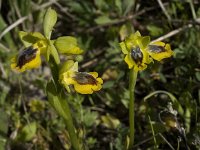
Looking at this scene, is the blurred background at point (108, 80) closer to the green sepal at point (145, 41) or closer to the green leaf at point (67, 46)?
the green sepal at point (145, 41)

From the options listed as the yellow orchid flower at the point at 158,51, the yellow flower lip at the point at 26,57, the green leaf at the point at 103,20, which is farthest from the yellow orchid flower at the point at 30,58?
the green leaf at the point at 103,20

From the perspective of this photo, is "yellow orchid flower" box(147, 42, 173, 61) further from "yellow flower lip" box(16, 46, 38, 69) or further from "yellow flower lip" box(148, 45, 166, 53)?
"yellow flower lip" box(16, 46, 38, 69)

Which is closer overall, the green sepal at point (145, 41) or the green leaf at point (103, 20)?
the green sepal at point (145, 41)

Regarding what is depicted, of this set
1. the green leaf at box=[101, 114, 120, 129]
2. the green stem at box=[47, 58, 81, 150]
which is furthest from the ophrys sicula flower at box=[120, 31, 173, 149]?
the green leaf at box=[101, 114, 120, 129]

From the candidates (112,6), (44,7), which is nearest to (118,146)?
(112,6)

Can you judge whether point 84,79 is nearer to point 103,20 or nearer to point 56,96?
point 56,96
